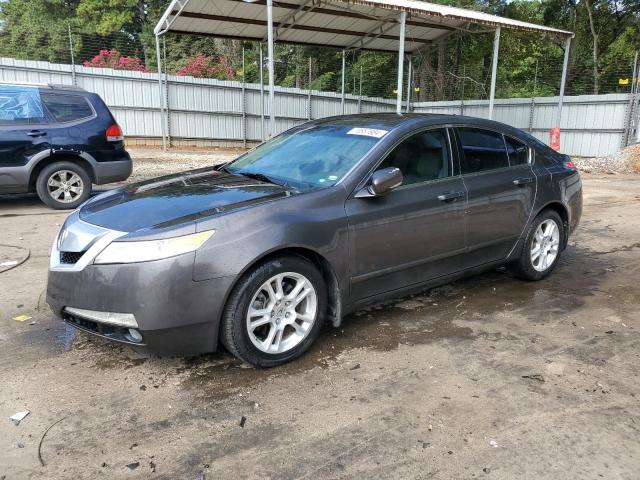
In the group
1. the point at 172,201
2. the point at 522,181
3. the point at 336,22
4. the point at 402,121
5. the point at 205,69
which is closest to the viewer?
the point at 172,201

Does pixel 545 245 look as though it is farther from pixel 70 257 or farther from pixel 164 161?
pixel 164 161

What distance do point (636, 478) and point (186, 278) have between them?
7.74 ft

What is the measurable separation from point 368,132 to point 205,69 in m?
22.5

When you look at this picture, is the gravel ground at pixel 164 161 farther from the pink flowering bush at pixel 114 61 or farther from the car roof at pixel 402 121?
the car roof at pixel 402 121

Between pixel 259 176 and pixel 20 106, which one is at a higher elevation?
pixel 20 106

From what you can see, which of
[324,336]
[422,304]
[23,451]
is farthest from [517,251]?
[23,451]

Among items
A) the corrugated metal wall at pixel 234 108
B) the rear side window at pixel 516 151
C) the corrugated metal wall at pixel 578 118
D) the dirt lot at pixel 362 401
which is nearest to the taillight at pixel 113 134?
the dirt lot at pixel 362 401

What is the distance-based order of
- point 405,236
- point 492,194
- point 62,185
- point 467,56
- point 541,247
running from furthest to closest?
1. point 467,56
2. point 62,185
3. point 541,247
4. point 492,194
5. point 405,236

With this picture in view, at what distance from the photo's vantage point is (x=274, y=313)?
3326mm

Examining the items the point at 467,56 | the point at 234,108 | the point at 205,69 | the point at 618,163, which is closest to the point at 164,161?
the point at 234,108

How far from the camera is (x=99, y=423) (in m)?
2.78

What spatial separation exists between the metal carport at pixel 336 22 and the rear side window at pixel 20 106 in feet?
16.4

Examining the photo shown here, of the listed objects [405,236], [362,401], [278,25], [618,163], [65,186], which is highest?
[278,25]

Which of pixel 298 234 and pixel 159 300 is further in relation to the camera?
pixel 298 234
